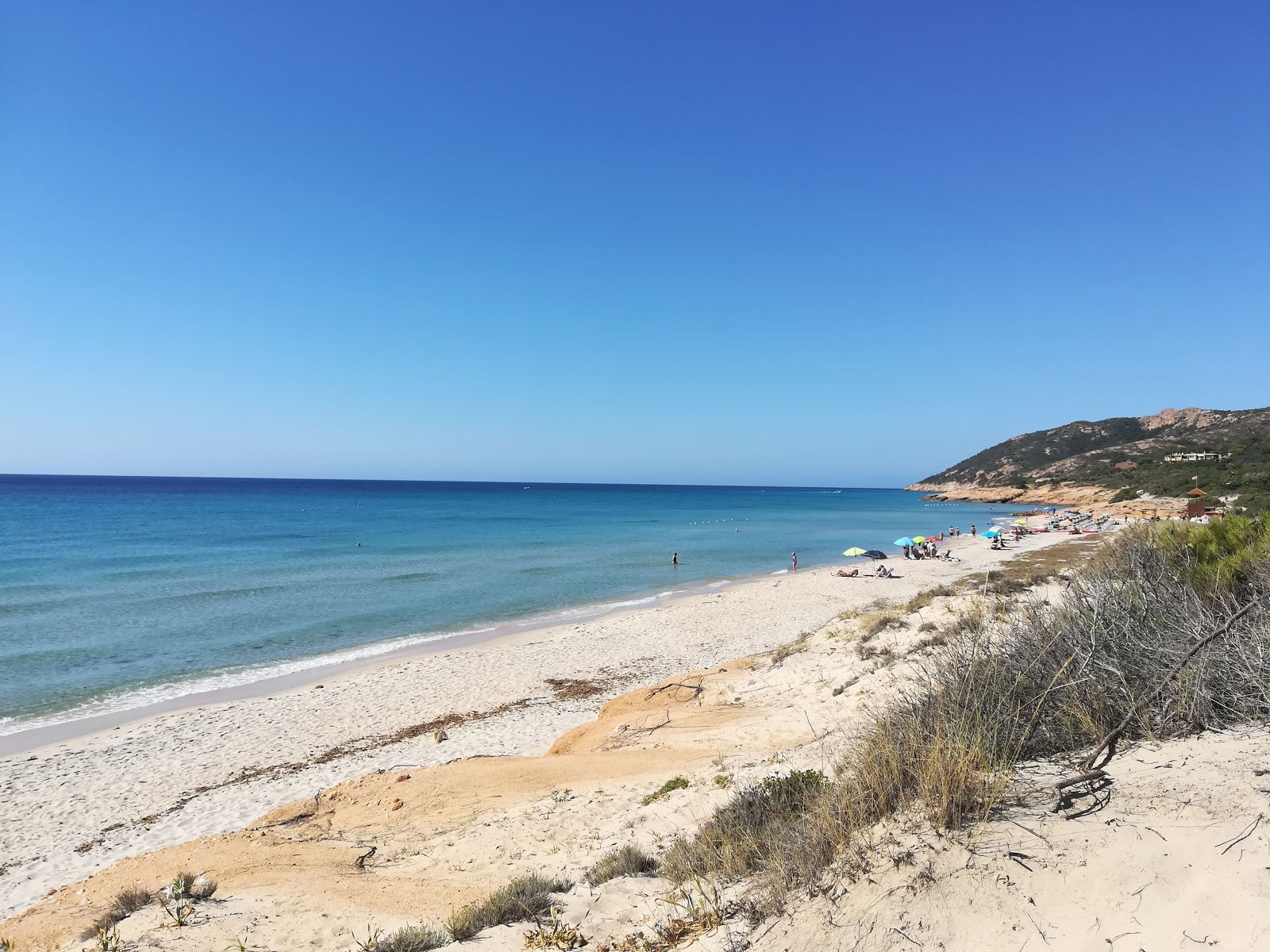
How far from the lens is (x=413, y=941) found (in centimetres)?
418

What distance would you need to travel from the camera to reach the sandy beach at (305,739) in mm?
9047

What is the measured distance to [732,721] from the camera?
10.4 metres

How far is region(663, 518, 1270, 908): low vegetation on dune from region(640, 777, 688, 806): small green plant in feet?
4.95

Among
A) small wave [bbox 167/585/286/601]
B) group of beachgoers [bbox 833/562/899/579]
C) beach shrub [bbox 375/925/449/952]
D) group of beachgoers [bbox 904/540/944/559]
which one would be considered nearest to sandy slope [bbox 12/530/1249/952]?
beach shrub [bbox 375/925/449/952]

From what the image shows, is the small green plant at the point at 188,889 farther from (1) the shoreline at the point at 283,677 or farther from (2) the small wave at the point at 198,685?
(2) the small wave at the point at 198,685

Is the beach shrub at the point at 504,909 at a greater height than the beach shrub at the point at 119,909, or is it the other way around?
the beach shrub at the point at 504,909

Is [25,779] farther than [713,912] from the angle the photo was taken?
Yes

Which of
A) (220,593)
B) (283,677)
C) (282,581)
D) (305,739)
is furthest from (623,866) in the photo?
(282,581)

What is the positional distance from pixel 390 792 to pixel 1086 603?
8.90 meters

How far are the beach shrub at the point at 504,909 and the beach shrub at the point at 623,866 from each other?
294 millimetres

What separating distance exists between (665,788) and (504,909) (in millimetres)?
2957

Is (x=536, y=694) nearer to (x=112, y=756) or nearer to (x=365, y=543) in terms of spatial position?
(x=112, y=756)

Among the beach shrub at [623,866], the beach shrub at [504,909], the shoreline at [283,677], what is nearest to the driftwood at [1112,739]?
the beach shrub at [623,866]

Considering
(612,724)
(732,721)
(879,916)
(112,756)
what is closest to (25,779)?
(112,756)
